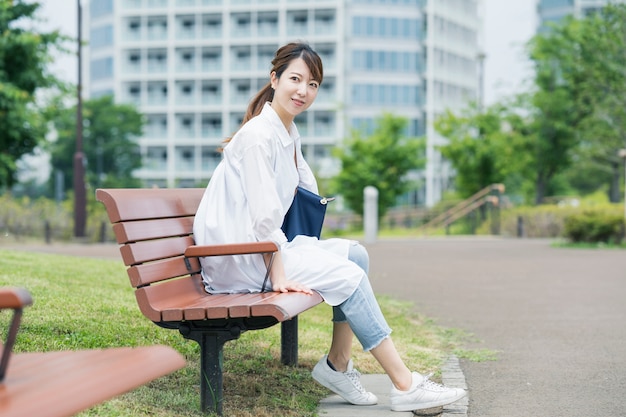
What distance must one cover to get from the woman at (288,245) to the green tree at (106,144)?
62.6m

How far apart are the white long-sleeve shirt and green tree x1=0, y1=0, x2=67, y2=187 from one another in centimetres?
2018

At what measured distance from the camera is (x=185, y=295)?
14.7 feet

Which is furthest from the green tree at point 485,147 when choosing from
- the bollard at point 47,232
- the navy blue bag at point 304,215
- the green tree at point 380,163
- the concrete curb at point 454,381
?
the navy blue bag at point 304,215

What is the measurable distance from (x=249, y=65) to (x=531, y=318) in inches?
2726

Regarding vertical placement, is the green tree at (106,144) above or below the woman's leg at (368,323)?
above

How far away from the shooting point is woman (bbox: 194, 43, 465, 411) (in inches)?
173

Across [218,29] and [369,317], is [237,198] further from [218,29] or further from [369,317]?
[218,29]

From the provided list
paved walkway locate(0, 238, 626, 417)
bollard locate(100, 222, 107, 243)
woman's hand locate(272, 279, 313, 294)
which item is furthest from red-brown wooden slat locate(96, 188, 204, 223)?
bollard locate(100, 222, 107, 243)

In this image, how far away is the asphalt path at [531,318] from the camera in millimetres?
5285

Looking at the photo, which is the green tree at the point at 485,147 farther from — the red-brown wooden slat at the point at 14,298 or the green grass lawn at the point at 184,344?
the red-brown wooden slat at the point at 14,298

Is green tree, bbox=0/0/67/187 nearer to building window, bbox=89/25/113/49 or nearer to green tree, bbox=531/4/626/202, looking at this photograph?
green tree, bbox=531/4/626/202

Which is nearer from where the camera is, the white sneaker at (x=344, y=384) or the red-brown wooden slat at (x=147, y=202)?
the red-brown wooden slat at (x=147, y=202)

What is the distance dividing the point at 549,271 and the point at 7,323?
9.84 metres

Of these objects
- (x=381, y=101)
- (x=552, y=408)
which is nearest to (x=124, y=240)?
(x=552, y=408)
